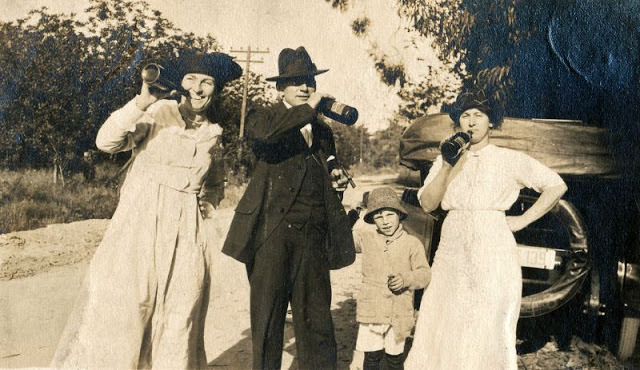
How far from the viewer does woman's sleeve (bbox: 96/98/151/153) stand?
4523 millimetres

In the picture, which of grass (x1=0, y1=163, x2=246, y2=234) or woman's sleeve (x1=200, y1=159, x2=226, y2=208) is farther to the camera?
grass (x1=0, y1=163, x2=246, y2=234)

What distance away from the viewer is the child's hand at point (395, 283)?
4547 millimetres

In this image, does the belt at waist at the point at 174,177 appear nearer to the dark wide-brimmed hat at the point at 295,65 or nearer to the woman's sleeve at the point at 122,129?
the woman's sleeve at the point at 122,129

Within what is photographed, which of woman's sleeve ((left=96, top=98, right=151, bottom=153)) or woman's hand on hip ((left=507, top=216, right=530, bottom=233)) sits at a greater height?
woman's sleeve ((left=96, top=98, right=151, bottom=153))

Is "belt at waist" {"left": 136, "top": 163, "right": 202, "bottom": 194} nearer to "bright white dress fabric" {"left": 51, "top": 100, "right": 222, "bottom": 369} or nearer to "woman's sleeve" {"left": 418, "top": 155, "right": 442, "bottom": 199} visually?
"bright white dress fabric" {"left": 51, "top": 100, "right": 222, "bottom": 369}

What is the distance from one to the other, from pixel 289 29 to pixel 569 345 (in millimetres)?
2851

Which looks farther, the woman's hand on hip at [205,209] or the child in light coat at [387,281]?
the woman's hand on hip at [205,209]

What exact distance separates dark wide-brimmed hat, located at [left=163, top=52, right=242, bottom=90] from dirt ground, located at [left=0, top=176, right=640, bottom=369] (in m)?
0.84

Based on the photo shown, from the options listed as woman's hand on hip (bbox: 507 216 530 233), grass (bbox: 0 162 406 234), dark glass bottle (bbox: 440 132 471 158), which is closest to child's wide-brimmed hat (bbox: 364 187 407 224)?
dark glass bottle (bbox: 440 132 471 158)

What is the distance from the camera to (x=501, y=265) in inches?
183

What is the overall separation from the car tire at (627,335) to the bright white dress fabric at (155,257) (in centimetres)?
280

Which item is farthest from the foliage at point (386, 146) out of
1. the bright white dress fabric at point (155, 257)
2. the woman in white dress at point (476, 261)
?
the bright white dress fabric at point (155, 257)

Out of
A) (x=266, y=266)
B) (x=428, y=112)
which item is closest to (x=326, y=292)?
(x=266, y=266)

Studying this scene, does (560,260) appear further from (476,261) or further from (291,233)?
(291,233)
